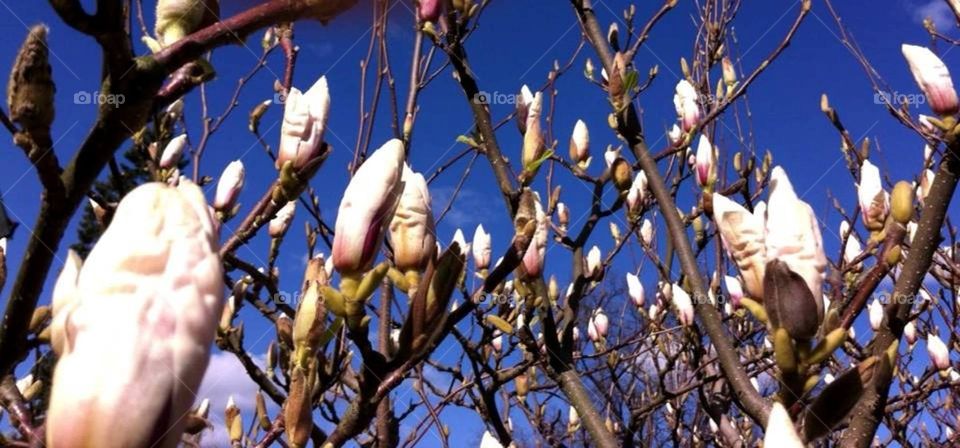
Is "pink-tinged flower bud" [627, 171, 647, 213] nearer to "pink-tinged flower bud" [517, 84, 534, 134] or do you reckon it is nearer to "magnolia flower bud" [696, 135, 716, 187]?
"magnolia flower bud" [696, 135, 716, 187]

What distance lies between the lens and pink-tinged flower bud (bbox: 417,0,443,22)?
1440 millimetres

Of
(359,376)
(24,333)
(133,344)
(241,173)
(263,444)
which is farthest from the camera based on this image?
(241,173)

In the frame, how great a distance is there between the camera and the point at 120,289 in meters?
0.35

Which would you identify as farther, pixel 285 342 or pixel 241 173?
pixel 241 173

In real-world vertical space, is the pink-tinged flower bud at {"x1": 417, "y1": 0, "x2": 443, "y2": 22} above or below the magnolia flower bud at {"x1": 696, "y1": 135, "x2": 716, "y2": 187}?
above

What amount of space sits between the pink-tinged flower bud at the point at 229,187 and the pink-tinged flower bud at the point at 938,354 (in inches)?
78.3

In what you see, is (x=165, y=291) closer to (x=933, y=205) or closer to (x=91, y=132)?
(x=91, y=132)

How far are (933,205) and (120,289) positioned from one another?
0.87m

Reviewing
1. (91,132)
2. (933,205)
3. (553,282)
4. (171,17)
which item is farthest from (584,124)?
(91,132)

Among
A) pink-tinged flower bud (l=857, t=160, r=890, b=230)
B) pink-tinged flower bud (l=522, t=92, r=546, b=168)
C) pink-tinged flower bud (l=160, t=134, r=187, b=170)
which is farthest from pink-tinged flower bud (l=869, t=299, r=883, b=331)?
pink-tinged flower bud (l=160, t=134, r=187, b=170)

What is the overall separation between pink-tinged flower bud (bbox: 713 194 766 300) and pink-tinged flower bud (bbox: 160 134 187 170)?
1.20 m

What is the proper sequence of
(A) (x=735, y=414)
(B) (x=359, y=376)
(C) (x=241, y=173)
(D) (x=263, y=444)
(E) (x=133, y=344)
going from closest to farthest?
(E) (x=133, y=344)
(B) (x=359, y=376)
(D) (x=263, y=444)
(C) (x=241, y=173)
(A) (x=735, y=414)

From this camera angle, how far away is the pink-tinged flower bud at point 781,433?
1.69ft

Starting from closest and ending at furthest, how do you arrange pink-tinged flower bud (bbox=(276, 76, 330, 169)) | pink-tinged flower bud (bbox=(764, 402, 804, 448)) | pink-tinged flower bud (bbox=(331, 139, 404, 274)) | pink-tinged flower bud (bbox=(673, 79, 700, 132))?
pink-tinged flower bud (bbox=(764, 402, 804, 448)), pink-tinged flower bud (bbox=(331, 139, 404, 274)), pink-tinged flower bud (bbox=(276, 76, 330, 169)), pink-tinged flower bud (bbox=(673, 79, 700, 132))
